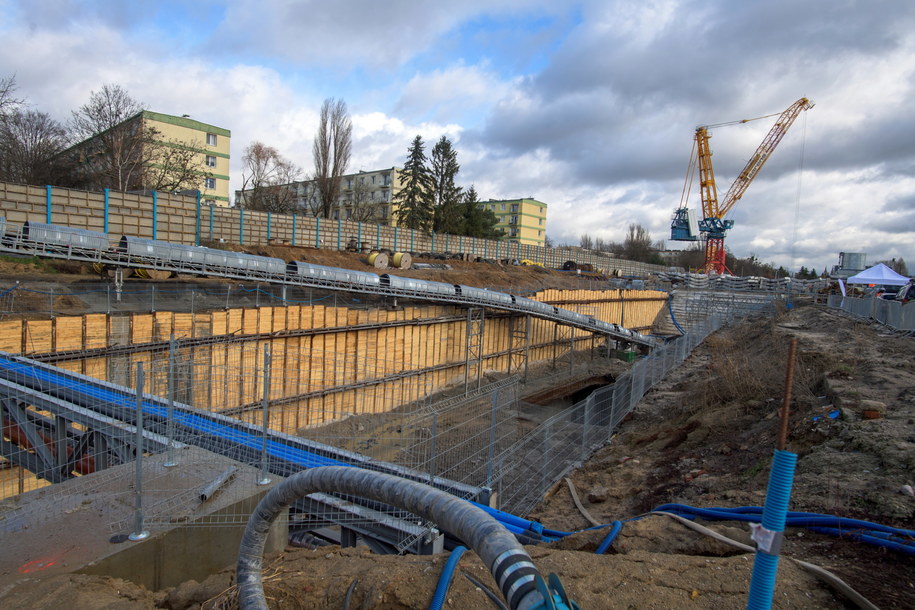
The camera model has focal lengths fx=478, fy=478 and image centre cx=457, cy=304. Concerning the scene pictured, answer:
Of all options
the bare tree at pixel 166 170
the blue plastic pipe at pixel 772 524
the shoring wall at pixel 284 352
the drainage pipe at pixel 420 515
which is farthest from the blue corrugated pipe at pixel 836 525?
the bare tree at pixel 166 170

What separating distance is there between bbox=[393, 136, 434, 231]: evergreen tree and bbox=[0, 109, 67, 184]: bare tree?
2566 centimetres

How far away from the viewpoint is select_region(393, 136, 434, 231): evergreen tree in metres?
46.1

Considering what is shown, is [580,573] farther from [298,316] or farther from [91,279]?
[91,279]

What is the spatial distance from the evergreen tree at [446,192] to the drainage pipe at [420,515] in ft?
148

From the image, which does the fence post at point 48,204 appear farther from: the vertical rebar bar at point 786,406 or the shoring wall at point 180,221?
the vertical rebar bar at point 786,406

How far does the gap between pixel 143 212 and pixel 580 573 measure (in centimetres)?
2337

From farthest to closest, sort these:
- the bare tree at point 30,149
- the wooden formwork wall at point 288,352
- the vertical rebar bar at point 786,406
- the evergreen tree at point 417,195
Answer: the evergreen tree at point 417,195 → the bare tree at point 30,149 → the wooden formwork wall at point 288,352 → the vertical rebar bar at point 786,406

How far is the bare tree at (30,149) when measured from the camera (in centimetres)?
2516

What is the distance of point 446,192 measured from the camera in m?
48.8

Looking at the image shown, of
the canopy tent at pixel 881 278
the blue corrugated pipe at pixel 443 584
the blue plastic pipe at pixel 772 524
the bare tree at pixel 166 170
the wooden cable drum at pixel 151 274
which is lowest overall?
the blue corrugated pipe at pixel 443 584

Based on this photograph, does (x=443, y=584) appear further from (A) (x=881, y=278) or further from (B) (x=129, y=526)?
(A) (x=881, y=278)

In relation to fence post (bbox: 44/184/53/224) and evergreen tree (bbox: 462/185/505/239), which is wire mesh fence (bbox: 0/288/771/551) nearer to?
fence post (bbox: 44/184/53/224)

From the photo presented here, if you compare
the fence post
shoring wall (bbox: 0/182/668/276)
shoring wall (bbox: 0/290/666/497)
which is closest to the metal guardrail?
shoring wall (bbox: 0/290/666/497)

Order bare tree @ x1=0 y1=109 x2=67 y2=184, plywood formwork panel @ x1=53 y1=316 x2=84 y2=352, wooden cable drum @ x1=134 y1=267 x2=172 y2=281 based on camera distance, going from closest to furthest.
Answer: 1. plywood formwork panel @ x1=53 y1=316 x2=84 y2=352
2. wooden cable drum @ x1=134 y1=267 x2=172 y2=281
3. bare tree @ x1=0 y1=109 x2=67 y2=184
